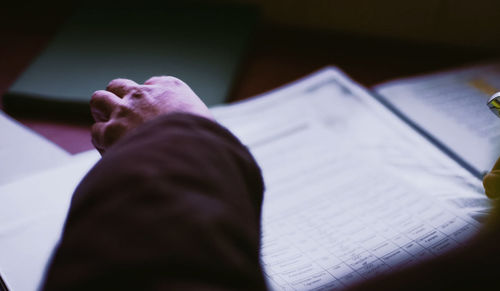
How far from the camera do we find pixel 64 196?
0.50 metres

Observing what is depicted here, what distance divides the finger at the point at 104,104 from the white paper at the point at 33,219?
15 centimetres

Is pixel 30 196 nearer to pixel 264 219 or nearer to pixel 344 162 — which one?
pixel 264 219

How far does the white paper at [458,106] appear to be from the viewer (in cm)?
56

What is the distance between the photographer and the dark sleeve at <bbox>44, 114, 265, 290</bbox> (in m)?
0.24

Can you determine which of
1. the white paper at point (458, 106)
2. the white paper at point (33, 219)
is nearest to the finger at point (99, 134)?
the white paper at point (33, 219)

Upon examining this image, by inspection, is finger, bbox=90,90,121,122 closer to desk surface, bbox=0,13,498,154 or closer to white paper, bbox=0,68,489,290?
white paper, bbox=0,68,489,290

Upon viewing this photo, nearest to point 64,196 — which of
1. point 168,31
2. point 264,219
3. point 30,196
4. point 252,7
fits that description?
point 30,196

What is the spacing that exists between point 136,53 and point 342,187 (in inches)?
13.7

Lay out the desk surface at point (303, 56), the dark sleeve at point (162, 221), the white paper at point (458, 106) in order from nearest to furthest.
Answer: the dark sleeve at point (162, 221), the white paper at point (458, 106), the desk surface at point (303, 56)

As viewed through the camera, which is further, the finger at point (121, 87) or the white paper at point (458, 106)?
the white paper at point (458, 106)

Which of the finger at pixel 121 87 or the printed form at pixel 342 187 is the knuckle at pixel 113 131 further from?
the printed form at pixel 342 187

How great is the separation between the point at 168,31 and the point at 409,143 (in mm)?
389

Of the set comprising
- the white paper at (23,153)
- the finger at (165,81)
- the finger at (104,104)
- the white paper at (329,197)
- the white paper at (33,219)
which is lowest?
the white paper at (33,219)

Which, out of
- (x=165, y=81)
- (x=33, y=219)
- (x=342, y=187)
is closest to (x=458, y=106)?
(x=342, y=187)
